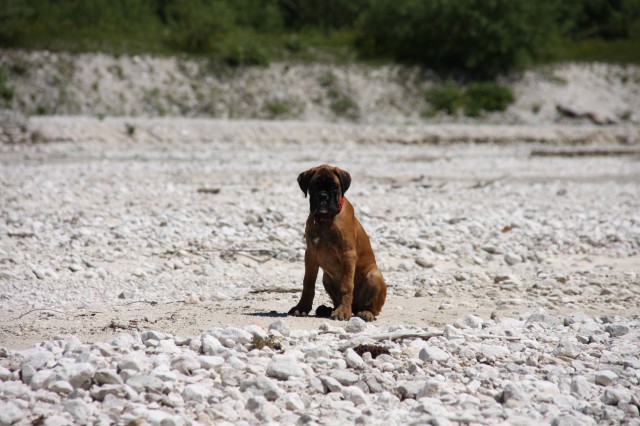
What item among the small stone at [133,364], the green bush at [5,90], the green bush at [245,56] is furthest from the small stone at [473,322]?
the green bush at [245,56]

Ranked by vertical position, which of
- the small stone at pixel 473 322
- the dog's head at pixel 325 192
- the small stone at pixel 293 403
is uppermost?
the dog's head at pixel 325 192

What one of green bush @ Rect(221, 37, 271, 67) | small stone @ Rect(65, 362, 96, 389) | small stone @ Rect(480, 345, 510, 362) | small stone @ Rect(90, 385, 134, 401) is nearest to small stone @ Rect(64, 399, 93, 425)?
small stone @ Rect(90, 385, 134, 401)

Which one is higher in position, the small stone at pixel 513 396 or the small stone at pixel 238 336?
the small stone at pixel 238 336

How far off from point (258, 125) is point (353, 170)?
11.8 metres

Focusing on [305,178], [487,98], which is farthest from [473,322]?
[487,98]

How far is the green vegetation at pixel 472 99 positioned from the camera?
44.4 m

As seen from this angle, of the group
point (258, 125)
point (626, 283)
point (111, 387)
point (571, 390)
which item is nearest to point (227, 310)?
point (111, 387)

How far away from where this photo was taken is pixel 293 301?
912 centimetres

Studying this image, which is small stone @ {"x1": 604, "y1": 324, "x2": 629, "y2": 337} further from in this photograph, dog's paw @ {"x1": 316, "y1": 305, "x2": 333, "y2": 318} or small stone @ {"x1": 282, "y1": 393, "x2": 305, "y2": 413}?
Answer: small stone @ {"x1": 282, "y1": 393, "x2": 305, "y2": 413}

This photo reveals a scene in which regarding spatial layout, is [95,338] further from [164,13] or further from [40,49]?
[164,13]

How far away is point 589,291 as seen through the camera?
1008 cm

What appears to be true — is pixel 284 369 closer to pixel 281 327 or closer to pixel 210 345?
pixel 210 345

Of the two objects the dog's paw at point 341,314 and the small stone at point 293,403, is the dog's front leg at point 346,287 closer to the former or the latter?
the dog's paw at point 341,314

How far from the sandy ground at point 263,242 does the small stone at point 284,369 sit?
1.30 metres
